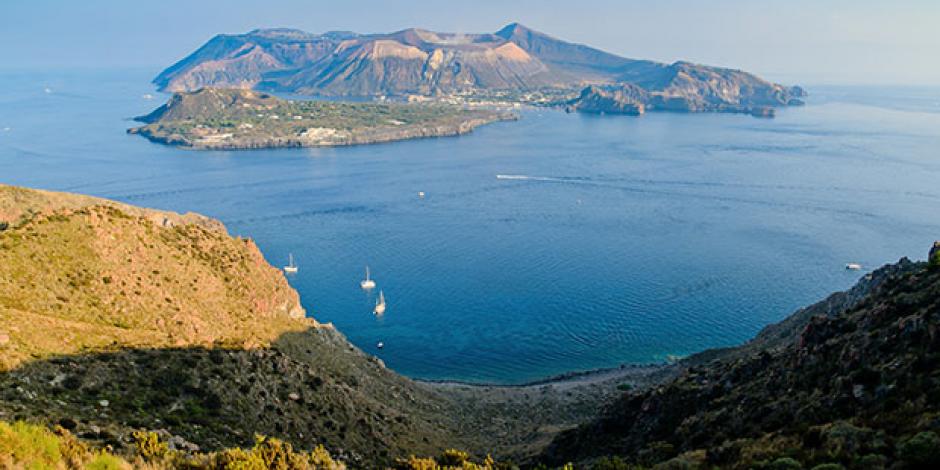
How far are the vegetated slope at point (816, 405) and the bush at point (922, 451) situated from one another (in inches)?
1.0

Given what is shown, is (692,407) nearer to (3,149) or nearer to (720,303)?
(720,303)

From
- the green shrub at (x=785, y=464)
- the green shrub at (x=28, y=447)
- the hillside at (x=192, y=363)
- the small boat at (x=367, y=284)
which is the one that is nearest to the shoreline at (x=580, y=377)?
the hillside at (x=192, y=363)

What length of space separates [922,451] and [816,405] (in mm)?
7330

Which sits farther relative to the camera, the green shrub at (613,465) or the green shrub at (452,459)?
the green shrub at (452,459)

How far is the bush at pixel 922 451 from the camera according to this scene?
13820 mm

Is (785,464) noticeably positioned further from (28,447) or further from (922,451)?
(28,447)

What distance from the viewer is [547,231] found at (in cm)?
11112

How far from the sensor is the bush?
13.8m

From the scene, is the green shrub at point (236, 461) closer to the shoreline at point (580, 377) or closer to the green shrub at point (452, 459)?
the green shrub at point (452, 459)

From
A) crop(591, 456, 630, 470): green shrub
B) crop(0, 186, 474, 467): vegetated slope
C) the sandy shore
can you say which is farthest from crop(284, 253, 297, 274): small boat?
crop(591, 456, 630, 470): green shrub

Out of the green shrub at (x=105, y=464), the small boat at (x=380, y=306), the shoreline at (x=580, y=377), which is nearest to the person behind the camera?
the green shrub at (x=105, y=464)

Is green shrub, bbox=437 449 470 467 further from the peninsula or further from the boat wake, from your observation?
the boat wake

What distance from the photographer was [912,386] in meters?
18.7

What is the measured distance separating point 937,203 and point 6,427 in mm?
149196
